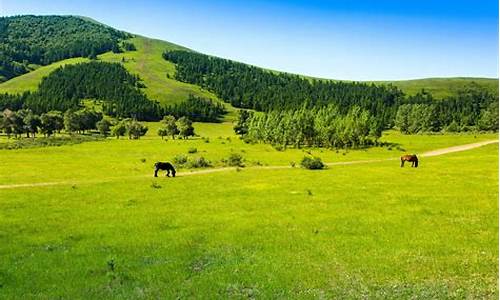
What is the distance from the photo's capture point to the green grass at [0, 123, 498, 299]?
21625 mm

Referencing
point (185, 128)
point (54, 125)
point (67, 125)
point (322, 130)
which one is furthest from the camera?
point (67, 125)

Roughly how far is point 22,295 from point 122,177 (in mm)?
42918

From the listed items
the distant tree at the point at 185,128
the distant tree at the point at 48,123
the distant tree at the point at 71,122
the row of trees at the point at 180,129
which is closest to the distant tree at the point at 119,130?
the row of trees at the point at 180,129

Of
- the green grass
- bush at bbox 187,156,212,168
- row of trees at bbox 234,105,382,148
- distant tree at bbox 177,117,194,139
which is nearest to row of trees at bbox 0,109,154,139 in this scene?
distant tree at bbox 177,117,194,139

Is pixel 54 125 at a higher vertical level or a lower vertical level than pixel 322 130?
lower

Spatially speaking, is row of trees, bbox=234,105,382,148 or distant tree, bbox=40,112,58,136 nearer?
row of trees, bbox=234,105,382,148

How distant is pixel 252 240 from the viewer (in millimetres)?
29266

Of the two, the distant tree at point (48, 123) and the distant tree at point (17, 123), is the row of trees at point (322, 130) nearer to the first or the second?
the distant tree at point (48, 123)

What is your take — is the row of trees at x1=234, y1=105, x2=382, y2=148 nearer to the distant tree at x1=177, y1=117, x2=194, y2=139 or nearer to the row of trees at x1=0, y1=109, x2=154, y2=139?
the distant tree at x1=177, y1=117, x2=194, y2=139

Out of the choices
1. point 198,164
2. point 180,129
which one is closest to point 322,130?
point 198,164

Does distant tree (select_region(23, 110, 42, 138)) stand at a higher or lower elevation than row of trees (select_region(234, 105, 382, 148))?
lower

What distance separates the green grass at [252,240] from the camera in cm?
2162

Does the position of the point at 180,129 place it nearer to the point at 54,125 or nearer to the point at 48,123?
the point at 54,125

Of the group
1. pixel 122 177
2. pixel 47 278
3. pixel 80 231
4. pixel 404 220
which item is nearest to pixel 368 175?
pixel 404 220
